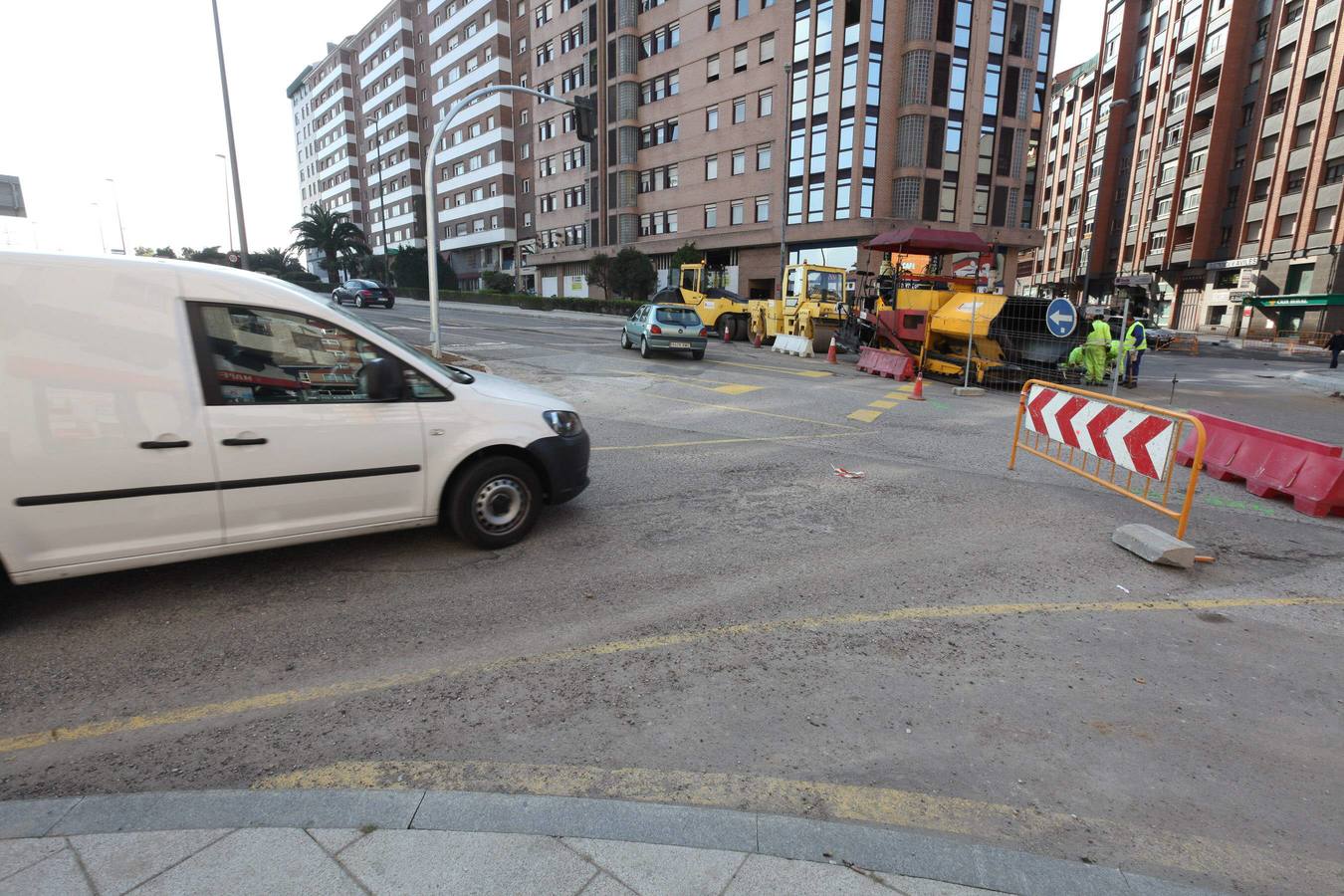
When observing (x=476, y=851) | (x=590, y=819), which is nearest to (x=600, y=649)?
(x=590, y=819)

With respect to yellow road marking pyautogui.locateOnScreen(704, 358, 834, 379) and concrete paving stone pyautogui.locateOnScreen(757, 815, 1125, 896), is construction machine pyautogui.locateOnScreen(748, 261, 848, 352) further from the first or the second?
concrete paving stone pyautogui.locateOnScreen(757, 815, 1125, 896)

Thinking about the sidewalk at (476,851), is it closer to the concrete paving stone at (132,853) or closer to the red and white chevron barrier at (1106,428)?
the concrete paving stone at (132,853)

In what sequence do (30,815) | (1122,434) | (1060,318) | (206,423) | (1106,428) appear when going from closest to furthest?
(30,815), (206,423), (1122,434), (1106,428), (1060,318)

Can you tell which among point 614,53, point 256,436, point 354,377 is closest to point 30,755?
point 256,436

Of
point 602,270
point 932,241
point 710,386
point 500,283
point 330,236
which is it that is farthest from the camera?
point 330,236

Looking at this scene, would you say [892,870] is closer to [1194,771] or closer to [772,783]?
[772,783]

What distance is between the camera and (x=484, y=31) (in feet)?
202

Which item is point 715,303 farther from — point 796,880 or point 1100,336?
point 796,880

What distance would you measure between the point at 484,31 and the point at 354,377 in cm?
6969

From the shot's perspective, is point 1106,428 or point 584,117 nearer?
point 1106,428

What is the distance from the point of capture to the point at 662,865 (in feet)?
7.02

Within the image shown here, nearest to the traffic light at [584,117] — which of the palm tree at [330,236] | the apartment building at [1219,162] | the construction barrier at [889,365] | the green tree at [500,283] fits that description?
the construction barrier at [889,365]

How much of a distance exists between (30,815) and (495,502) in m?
2.77

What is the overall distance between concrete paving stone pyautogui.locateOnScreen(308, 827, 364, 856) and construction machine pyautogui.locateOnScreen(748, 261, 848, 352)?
66.0 ft
